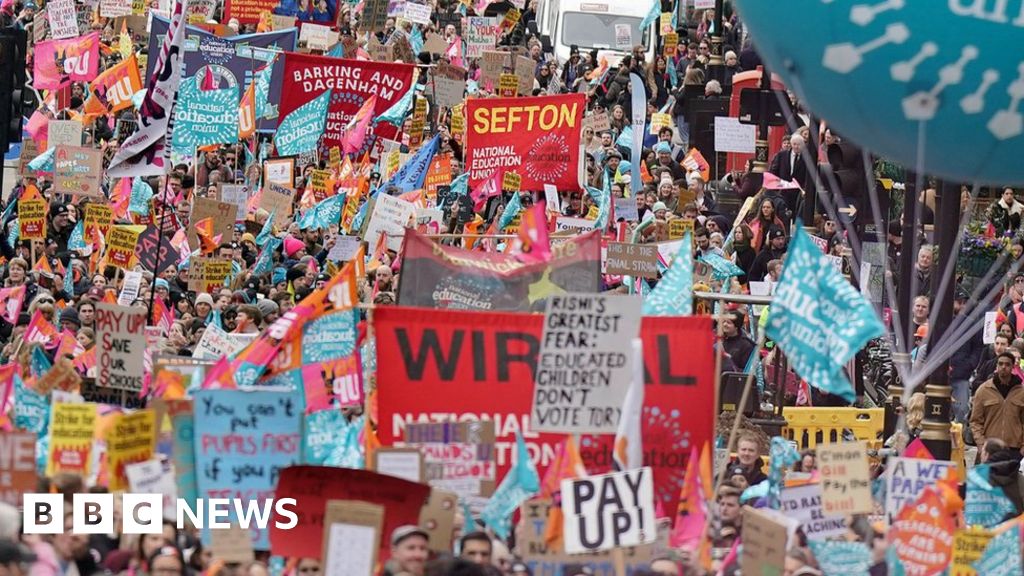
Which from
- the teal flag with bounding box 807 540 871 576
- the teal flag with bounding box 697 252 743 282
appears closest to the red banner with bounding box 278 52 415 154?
the teal flag with bounding box 697 252 743 282

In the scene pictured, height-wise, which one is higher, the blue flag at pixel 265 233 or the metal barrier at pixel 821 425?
the blue flag at pixel 265 233

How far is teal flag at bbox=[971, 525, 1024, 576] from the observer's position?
10266mm

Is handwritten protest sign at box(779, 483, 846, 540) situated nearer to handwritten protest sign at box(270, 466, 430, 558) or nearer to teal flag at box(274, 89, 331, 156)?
handwritten protest sign at box(270, 466, 430, 558)

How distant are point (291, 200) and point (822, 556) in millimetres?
14693

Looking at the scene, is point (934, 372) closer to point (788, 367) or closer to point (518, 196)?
point (788, 367)

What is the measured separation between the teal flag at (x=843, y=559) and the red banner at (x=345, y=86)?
1435cm

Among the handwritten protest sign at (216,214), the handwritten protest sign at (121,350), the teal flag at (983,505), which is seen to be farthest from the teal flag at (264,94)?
the teal flag at (983,505)

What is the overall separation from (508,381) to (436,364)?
1.28ft

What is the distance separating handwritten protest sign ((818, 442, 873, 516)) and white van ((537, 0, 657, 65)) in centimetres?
2507

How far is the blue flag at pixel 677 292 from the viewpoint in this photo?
43.7ft

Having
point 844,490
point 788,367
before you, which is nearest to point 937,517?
point 844,490

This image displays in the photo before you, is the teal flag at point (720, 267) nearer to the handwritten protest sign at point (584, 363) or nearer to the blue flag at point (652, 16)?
the handwritten protest sign at point (584, 363)

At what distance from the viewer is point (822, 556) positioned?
10.7m

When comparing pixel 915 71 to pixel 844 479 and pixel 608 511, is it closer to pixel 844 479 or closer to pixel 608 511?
pixel 844 479
